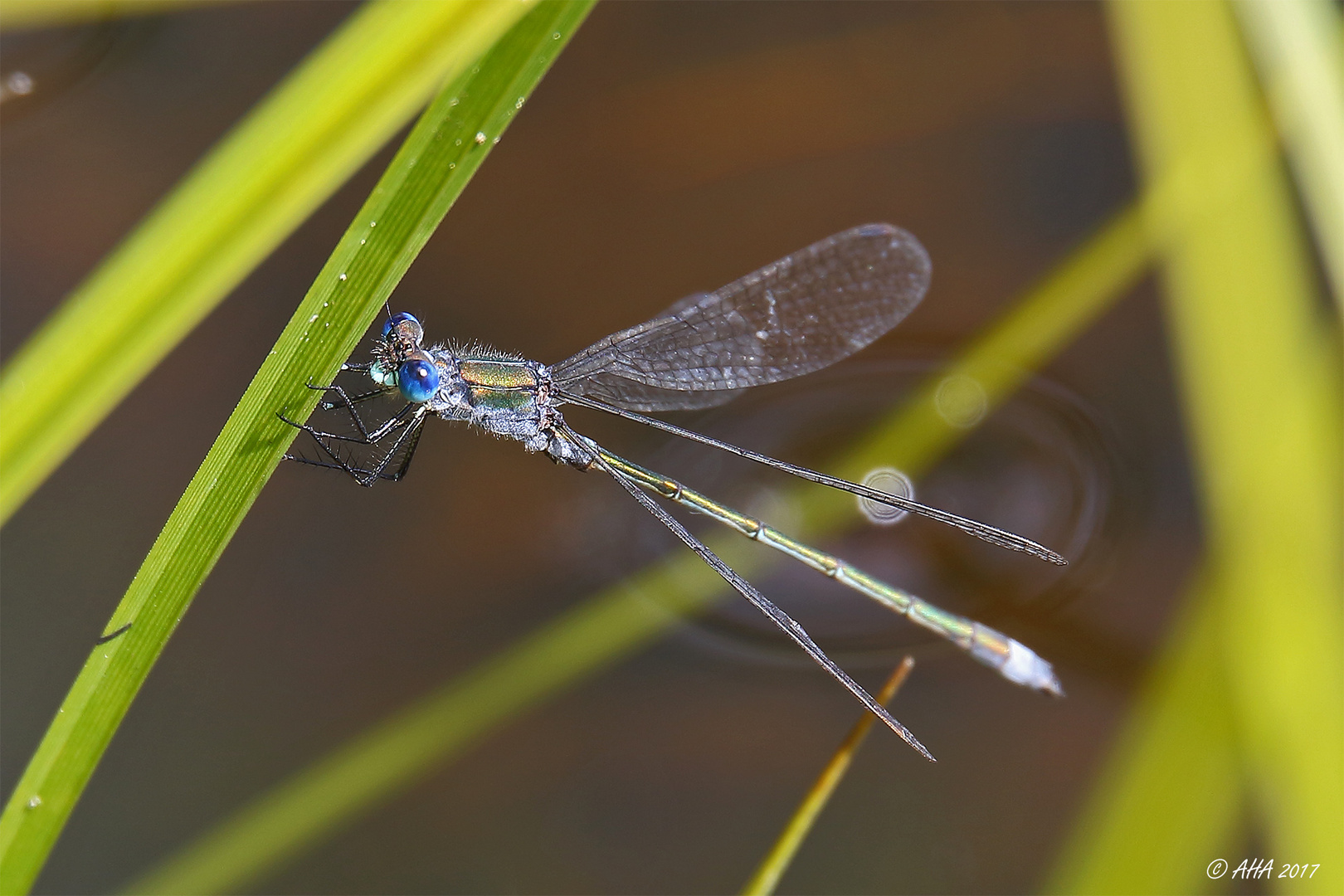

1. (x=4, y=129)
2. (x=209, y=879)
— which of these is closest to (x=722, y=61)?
(x=4, y=129)

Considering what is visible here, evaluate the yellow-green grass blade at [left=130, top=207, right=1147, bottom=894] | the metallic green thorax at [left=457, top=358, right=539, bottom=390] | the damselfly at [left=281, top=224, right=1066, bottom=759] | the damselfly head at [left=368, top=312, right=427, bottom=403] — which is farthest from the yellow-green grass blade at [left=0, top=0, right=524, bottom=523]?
the yellow-green grass blade at [left=130, top=207, right=1147, bottom=894]

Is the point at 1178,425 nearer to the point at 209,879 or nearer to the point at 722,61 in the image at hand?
the point at 722,61

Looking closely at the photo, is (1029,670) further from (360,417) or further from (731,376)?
(360,417)

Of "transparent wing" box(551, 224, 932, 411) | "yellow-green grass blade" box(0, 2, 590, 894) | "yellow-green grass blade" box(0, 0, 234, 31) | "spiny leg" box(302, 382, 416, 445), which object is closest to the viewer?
"yellow-green grass blade" box(0, 2, 590, 894)

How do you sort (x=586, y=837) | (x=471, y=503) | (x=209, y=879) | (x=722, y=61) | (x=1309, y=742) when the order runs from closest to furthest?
(x=1309, y=742) < (x=209, y=879) < (x=586, y=837) < (x=471, y=503) < (x=722, y=61)

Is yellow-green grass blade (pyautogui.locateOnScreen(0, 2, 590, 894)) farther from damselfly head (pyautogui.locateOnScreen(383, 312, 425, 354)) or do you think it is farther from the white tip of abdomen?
the white tip of abdomen

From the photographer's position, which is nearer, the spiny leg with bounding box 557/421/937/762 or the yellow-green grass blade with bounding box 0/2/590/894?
the yellow-green grass blade with bounding box 0/2/590/894

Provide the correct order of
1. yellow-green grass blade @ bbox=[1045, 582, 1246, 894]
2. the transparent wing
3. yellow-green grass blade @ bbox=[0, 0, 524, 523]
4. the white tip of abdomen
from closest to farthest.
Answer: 1. yellow-green grass blade @ bbox=[0, 0, 524, 523]
2. yellow-green grass blade @ bbox=[1045, 582, 1246, 894]
3. the white tip of abdomen
4. the transparent wing
